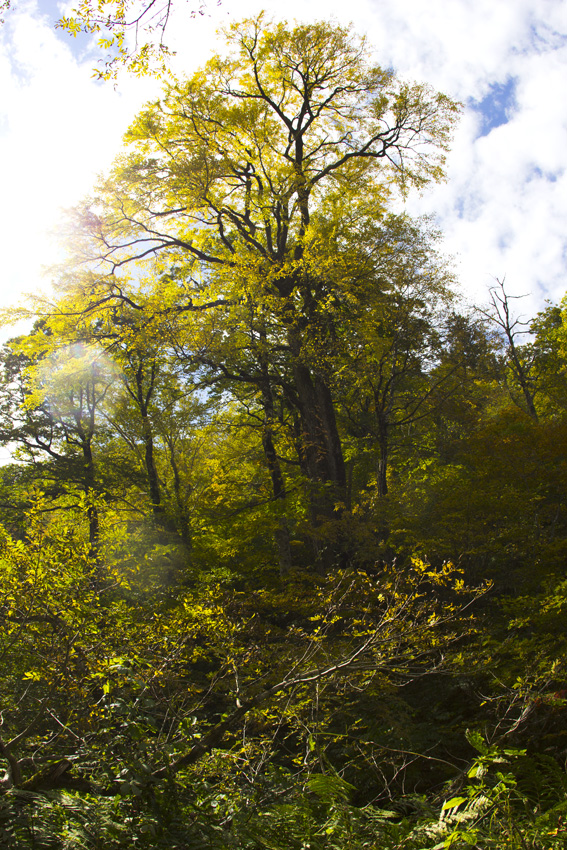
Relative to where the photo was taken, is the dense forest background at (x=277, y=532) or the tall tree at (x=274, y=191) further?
the tall tree at (x=274, y=191)

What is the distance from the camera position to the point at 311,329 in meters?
10.4

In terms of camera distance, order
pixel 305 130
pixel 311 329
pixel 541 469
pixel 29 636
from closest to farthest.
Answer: pixel 29 636, pixel 541 469, pixel 311 329, pixel 305 130

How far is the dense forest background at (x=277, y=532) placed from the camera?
8.17 feet

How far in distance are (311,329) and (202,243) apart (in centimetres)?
494

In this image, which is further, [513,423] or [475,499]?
[513,423]

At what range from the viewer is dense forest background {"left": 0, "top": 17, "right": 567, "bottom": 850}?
2.49 meters

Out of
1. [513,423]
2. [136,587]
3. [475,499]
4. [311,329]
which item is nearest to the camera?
[475,499]

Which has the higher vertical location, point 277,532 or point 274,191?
point 274,191

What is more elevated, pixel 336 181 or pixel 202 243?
pixel 336 181

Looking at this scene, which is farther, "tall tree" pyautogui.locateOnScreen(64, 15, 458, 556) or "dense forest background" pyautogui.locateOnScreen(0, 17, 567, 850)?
"tall tree" pyautogui.locateOnScreen(64, 15, 458, 556)

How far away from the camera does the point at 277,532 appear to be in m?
11.8

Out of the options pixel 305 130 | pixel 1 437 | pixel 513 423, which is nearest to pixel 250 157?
pixel 305 130

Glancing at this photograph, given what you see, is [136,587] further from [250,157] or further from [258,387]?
[250,157]

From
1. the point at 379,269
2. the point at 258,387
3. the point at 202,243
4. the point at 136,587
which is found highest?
the point at 202,243
